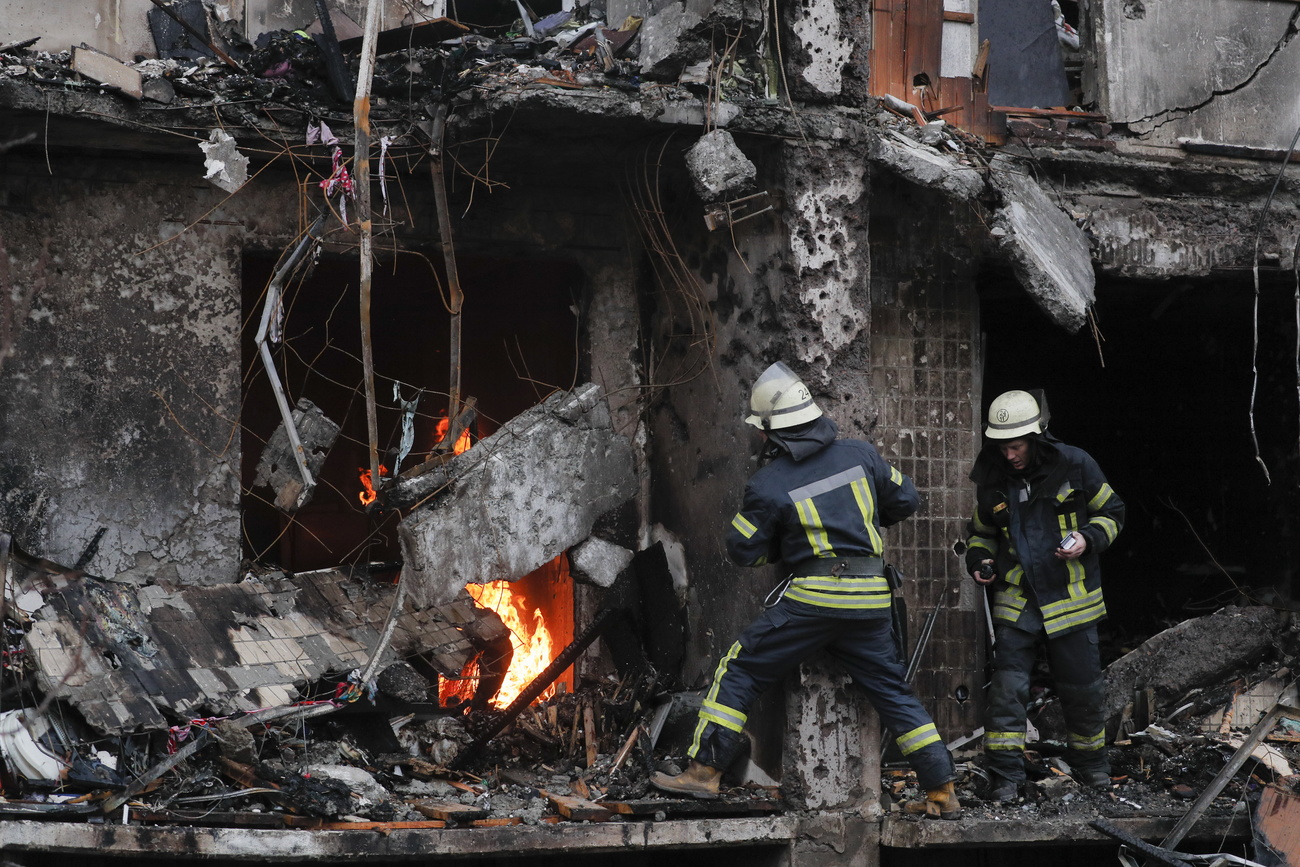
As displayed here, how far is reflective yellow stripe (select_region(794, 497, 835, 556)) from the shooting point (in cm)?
583

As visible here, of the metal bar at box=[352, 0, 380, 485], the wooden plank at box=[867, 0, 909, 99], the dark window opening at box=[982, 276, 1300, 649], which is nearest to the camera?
the metal bar at box=[352, 0, 380, 485]

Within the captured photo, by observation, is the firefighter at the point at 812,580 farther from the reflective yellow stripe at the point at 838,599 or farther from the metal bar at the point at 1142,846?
the metal bar at the point at 1142,846

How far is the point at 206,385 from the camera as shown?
6887 millimetres

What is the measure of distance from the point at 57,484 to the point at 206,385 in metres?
0.87

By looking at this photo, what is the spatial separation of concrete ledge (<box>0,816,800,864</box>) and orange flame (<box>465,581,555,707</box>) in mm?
2165

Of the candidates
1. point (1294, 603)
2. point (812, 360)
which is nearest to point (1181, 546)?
point (1294, 603)

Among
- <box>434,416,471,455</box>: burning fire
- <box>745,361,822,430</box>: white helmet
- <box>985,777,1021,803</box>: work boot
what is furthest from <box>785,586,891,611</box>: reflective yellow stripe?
<box>434,416,471,455</box>: burning fire

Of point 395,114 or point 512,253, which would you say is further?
point 512,253

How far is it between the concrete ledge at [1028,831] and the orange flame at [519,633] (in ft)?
8.60

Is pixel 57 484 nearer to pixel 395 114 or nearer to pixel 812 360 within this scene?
pixel 395 114

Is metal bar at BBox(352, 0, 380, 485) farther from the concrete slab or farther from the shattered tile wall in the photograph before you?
the concrete slab

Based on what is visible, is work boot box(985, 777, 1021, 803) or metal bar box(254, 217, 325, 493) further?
metal bar box(254, 217, 325, 493)

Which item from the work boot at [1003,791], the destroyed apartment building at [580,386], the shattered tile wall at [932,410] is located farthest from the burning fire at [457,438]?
the work boot at [1003,791]

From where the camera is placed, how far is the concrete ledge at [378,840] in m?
5.05
